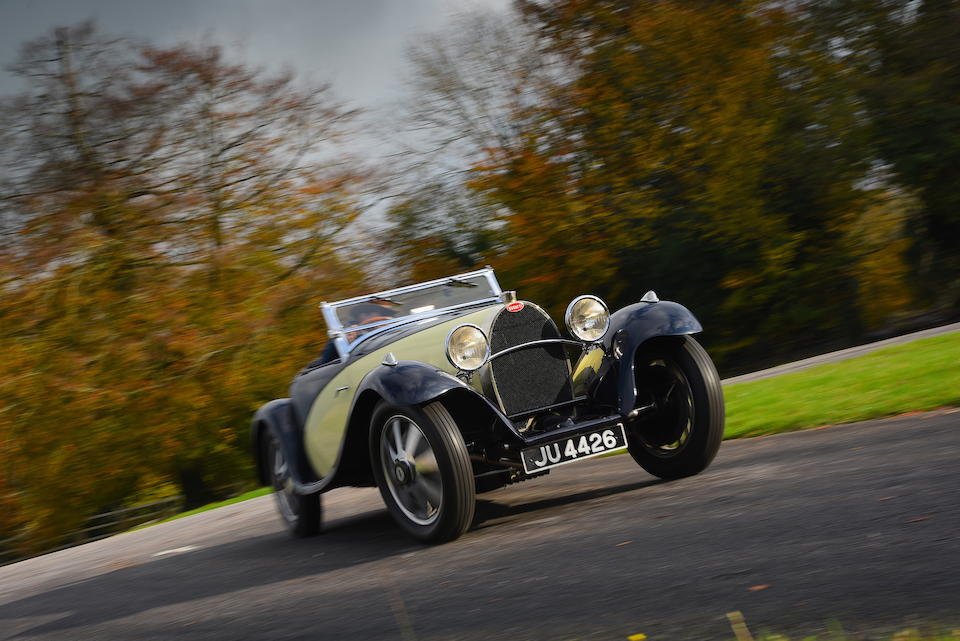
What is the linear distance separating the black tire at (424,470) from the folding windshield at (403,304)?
1775 millimetres

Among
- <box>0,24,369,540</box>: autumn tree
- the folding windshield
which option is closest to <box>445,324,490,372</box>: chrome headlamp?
the folding windshield

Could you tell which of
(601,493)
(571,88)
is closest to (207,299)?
(571,88)

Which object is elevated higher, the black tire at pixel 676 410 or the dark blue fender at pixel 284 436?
the dark blue fender at pixel 284 436

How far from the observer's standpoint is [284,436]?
7.74 m

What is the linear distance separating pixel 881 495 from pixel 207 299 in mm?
18540

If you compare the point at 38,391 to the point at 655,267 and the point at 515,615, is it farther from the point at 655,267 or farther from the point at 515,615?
the point at 515,615

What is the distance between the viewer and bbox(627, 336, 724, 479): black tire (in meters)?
6.56

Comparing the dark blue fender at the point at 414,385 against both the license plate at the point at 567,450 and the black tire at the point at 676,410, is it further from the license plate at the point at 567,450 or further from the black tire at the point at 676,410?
the black tire at the point at 676,410

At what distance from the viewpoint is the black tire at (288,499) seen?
25.7ft

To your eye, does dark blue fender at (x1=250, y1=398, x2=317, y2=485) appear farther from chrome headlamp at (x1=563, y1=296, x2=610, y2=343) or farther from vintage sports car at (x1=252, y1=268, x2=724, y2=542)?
chrome headlamp at (x1=563, y1=296, x2=610, y2=343)

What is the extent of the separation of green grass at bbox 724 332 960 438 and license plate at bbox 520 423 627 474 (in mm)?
3101

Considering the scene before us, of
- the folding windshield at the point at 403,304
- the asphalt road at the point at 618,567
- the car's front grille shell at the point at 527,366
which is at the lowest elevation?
the asphalt road at the point at 618,567

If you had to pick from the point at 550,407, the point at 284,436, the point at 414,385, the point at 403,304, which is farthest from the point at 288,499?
Answer: the point at 414,385

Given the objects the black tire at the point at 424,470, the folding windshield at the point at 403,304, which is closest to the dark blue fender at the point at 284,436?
the folding windshield at the point at 403,304
